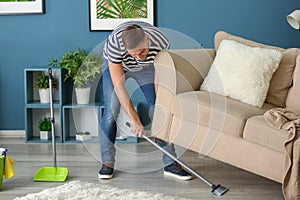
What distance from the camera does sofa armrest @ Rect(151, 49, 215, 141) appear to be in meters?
3.45

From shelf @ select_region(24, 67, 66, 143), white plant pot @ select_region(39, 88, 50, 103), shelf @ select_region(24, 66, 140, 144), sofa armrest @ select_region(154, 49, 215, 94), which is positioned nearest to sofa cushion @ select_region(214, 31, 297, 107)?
sofa armrest @ select_region(154, 49, 215, 94)

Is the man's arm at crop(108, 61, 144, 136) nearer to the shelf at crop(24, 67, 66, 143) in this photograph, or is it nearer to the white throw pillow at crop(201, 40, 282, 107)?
the white throw pillow at crop(201, 40, 282, 107)

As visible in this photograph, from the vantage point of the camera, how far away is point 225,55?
3604mm

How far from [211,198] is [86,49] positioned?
6.55ft

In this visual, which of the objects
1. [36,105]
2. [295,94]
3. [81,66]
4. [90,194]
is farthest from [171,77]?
[36,105]

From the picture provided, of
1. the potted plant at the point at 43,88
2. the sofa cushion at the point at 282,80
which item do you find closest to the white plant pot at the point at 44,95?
the potted plant at the point at 43,88

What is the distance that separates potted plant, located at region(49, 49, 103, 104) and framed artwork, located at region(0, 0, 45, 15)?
47cm

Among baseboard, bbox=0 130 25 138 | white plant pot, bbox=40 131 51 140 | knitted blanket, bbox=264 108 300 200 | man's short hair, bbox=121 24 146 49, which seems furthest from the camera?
baseboard, bbox=0 130 25 138

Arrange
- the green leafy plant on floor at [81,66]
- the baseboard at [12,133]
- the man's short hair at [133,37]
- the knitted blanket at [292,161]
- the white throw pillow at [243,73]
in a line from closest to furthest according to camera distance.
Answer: the knitted blanket at [292,161] < the man's short hair at [133,37] < the white throw pillow at [243,73] < the green leafy plant on floor at [81,66] < the baseboard at [12,133]

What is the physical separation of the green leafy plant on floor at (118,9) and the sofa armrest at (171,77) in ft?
2.85

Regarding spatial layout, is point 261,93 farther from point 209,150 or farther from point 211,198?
point 211,198

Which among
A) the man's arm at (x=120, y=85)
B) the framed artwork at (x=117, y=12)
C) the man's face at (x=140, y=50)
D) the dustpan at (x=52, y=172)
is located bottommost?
the dustpan at (x=52, y=172)

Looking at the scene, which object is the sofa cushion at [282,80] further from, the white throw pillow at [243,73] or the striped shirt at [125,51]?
the striped shirt at [125,51]

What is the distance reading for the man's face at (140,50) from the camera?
116 inches
